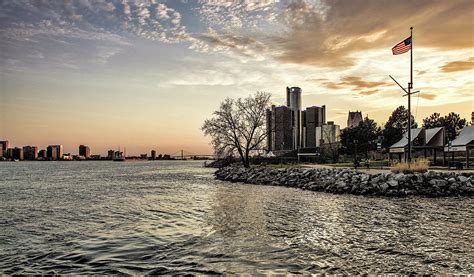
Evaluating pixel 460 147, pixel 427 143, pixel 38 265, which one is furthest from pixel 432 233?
pixel 427 143

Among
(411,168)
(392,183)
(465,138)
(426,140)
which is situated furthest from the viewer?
(426,140)

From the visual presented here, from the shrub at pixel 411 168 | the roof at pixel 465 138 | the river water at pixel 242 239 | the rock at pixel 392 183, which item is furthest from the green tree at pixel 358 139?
the river water at pixel 242 239

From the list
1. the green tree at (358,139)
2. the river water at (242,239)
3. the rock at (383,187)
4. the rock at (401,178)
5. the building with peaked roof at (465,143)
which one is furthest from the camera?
the green tree at (358,139)

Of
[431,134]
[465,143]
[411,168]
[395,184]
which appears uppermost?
[431,134]

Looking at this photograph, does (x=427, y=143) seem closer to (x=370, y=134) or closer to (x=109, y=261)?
(x=370, y=134)

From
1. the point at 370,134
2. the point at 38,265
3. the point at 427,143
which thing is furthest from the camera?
the point at 370,134

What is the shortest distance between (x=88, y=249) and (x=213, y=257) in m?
3.36

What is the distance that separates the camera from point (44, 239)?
9805 mm

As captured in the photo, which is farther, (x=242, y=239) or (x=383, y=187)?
(x=383, y=187)

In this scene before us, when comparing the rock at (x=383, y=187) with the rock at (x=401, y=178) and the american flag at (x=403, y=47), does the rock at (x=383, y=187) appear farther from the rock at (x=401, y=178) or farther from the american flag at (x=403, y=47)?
the american flag at (x=403, y=47)

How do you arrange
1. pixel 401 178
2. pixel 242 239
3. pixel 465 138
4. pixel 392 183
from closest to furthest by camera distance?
pixel 242 239 < pixel 392 183 < pixel 401 178 < pixel 465 138

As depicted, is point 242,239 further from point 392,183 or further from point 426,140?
point 426,140

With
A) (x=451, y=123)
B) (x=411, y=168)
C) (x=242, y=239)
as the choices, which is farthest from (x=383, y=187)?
(x=451, y=123)

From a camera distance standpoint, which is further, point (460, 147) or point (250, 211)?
point (460, 147)
